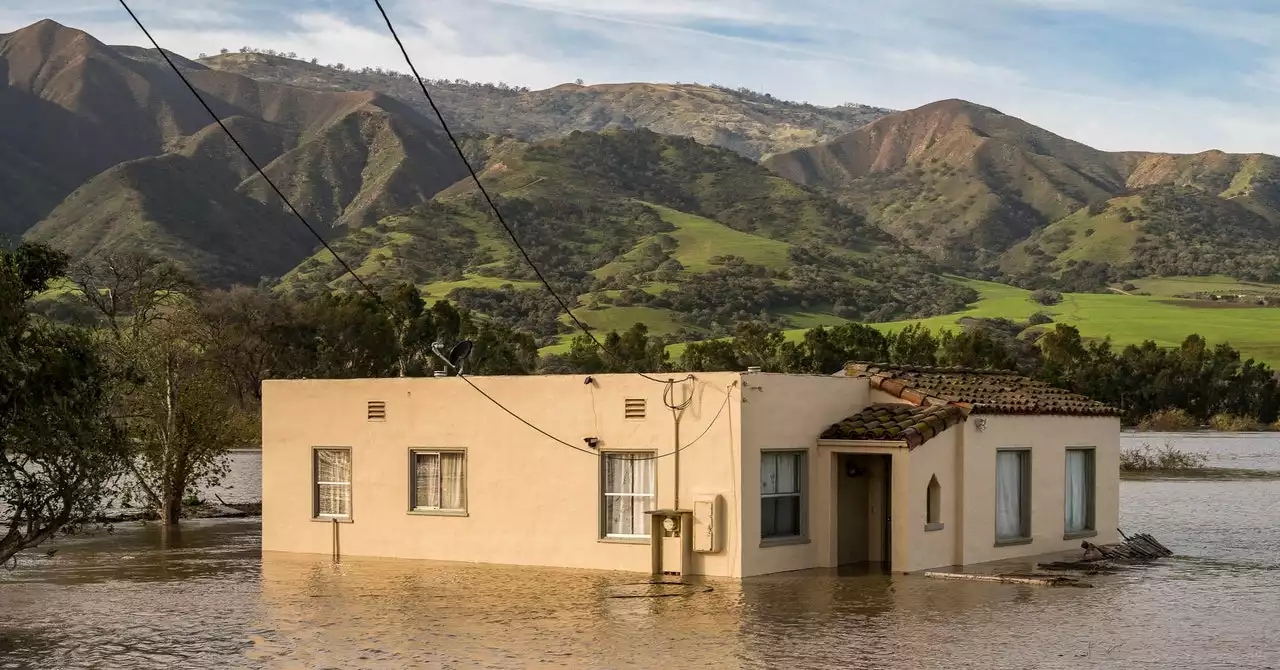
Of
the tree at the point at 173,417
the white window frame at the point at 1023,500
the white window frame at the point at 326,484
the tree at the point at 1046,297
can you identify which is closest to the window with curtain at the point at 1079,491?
the white window frame at the point at 1023,500

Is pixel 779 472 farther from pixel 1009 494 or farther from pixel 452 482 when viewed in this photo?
pixel 452 482

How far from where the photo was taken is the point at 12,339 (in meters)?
17.0

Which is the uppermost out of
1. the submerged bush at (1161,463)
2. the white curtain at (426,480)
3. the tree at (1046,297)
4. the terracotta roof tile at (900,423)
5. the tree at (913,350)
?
the tree at (1046,297)

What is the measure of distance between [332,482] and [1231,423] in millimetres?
74634

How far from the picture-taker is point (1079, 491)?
27.0m

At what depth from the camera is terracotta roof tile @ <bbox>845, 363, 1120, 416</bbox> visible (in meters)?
24.4

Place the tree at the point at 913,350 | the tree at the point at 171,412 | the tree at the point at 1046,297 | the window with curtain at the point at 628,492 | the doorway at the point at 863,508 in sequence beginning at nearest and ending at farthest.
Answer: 1. the window with curtain at the point at 628,492
2. the doorway at the point at 863,508
3. the tree at the point at 171,412
4. the tree at the point at 913,350
5. the tree at the point at 1046,297

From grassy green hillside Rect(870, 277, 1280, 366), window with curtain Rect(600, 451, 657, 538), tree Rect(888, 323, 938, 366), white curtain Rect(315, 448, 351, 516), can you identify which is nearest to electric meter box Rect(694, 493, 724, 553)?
window with curtain Rect(600, 451, 657, 538)

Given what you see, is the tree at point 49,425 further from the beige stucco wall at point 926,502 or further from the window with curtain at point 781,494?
the beige stucco wall at point 926,502

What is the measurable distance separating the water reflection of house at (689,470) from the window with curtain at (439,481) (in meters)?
0.03

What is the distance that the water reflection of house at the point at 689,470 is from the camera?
73.2 ft

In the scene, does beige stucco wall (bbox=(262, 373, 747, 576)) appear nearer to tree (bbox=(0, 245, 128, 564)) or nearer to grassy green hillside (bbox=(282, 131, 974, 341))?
tree (bbox=(0, 245, 128, 564))

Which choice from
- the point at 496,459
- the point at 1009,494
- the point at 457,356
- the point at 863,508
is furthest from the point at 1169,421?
the point at 496,459

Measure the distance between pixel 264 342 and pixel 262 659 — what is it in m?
65.5
